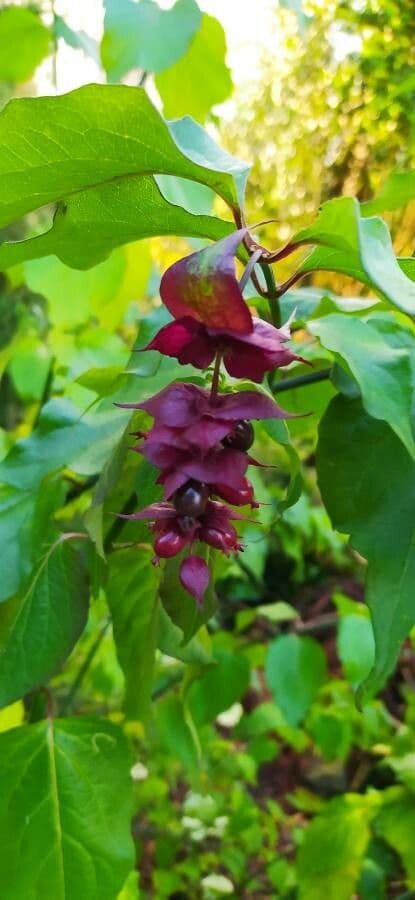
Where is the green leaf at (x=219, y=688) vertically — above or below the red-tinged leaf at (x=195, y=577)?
below

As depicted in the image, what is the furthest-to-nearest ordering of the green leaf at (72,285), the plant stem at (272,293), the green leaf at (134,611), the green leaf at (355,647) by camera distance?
1. the green leaf at (355,647)
2. the green leaf at (72,285)
3. the green leaf at (134,611)
4. the plant stem at (272,293)

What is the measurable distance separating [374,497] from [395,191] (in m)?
0.12

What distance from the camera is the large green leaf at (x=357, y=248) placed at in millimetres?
222

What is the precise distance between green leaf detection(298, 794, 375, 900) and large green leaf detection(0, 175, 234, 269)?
0.72m

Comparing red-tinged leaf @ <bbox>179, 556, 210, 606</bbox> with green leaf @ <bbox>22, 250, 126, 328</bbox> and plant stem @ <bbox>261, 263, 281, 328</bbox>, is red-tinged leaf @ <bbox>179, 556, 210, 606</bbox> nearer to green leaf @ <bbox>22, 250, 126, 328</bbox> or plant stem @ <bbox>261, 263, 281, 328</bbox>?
plant stem @ <bbox>261, 263, 281, 328</bbox>

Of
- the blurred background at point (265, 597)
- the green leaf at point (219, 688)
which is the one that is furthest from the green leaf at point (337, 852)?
the green leaf at point (219, 688)

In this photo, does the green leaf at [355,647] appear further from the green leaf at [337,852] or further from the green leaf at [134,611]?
the green leaf at [134,611]

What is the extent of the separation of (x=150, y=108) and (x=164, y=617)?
0.27m

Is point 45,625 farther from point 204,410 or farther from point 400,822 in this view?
point 400,822

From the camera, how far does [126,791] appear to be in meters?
0.45

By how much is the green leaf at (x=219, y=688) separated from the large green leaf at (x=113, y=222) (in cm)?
52

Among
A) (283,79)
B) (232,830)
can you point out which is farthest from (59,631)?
(283,79)

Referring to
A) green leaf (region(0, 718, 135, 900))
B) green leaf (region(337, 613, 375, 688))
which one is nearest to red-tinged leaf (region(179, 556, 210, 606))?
green leaf (region(0, 718, 135, 900))

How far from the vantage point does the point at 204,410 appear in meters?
0.25
